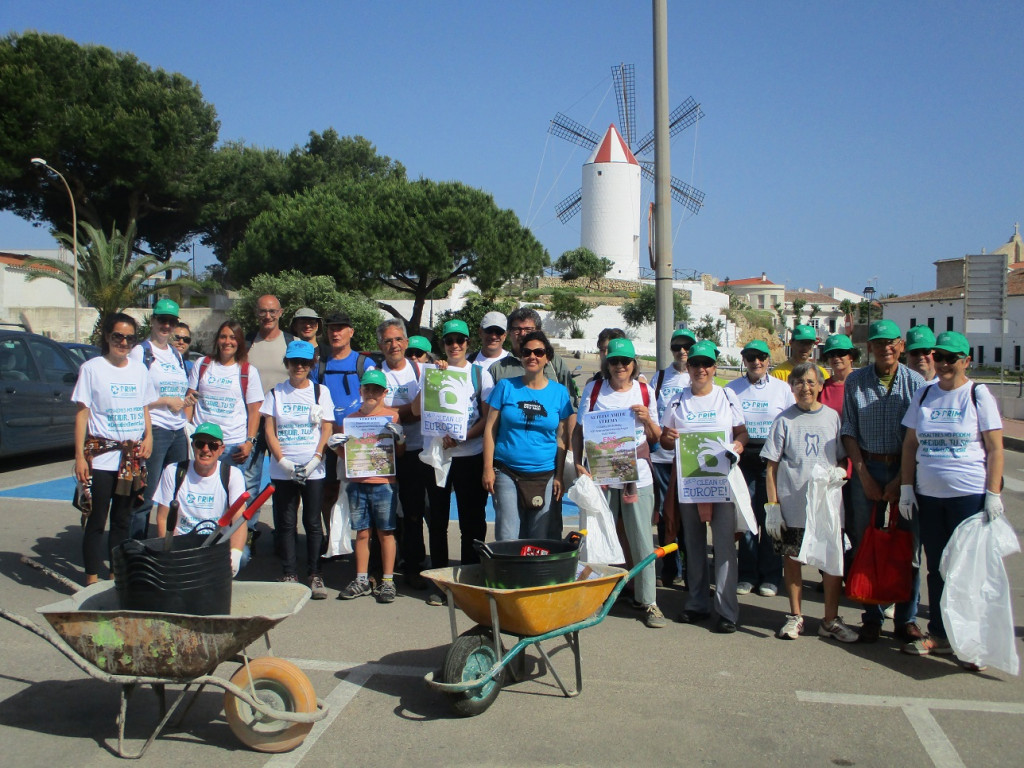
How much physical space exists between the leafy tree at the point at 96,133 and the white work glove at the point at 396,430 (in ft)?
126

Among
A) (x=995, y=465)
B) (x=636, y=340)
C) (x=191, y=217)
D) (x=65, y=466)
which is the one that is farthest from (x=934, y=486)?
(x=636, y=340)

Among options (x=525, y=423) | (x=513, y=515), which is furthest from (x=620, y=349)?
(x=513, y=515)

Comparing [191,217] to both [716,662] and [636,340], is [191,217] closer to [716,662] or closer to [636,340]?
[636,340]

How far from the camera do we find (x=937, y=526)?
16.3 ft

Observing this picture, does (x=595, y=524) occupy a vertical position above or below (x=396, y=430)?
below

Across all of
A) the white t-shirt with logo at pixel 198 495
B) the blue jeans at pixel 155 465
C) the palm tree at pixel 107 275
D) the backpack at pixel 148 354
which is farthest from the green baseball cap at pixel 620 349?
the palm tree at pixel 107 275

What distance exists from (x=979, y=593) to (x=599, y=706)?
2211mm

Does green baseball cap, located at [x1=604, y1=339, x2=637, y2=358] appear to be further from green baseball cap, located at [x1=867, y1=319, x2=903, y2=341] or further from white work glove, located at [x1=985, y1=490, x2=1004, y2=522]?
white work glove, located at [x1=985, y1=490, x2=1004, y2=522]

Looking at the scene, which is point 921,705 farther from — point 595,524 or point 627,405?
point 627,405

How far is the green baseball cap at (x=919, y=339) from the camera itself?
210 inches

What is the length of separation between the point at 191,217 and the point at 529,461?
44906mm

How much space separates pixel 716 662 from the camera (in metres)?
4.85

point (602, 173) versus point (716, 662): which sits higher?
point (602, 173)

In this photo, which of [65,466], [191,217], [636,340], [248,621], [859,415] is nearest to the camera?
[248,621]
